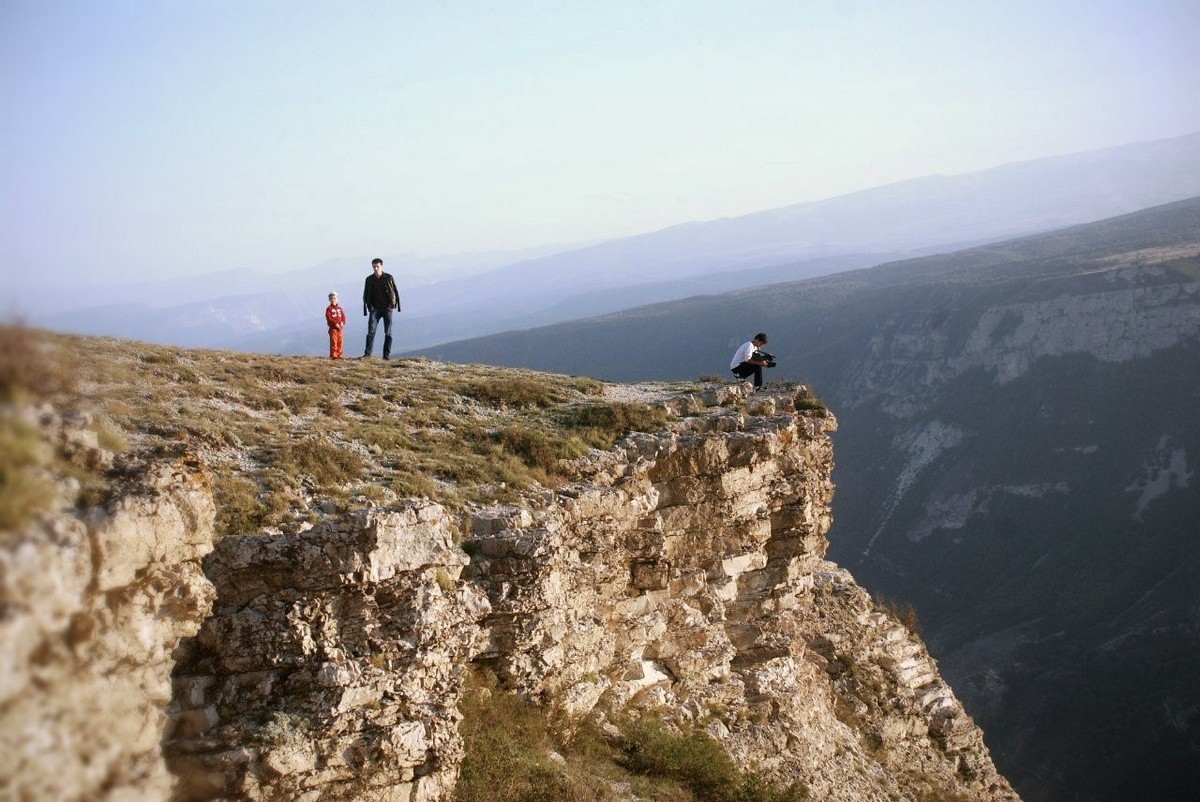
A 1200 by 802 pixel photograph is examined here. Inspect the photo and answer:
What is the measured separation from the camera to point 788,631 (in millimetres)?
18000

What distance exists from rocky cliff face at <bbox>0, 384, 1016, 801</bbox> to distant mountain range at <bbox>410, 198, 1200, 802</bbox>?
12.0m

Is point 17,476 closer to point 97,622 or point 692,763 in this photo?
point 97,622

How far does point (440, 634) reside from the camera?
374 inches

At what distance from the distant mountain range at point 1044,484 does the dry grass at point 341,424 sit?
13.1m

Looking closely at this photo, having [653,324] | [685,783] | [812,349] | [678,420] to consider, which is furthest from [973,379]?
[685,783]

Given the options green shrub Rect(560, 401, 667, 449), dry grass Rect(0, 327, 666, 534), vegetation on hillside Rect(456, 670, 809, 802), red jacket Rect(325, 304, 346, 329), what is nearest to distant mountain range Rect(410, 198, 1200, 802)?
green shrub Rect(560, 401, 667, 449)

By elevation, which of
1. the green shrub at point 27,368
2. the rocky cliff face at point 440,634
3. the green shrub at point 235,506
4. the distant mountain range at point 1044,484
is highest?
the green shrub at point 27,368

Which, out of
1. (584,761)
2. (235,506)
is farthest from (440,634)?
(584,761)

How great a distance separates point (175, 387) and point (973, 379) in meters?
79.2

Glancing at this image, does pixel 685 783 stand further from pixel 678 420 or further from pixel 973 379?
pixel 973 379

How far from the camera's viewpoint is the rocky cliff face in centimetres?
459

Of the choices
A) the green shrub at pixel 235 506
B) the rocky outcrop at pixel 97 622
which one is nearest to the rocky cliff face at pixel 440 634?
the rocky outcrop at pixel 97 622

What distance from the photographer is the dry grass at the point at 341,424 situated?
10711 millimetres

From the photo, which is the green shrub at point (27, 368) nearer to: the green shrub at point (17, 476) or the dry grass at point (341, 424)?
the green shrub at point (17, 476)
